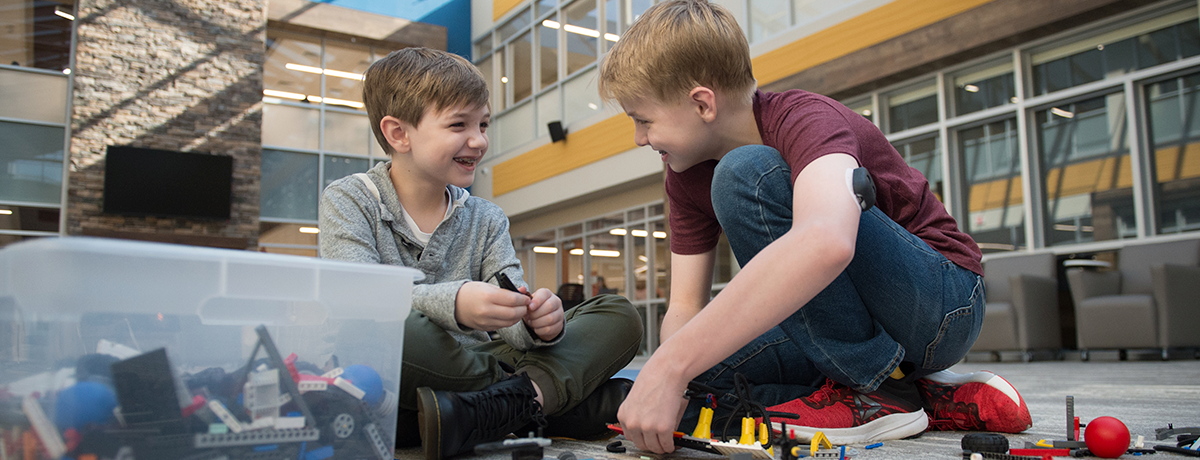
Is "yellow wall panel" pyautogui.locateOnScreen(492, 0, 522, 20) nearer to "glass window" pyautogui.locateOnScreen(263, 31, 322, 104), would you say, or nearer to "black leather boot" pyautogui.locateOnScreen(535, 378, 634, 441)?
"glass window" pyautogui.locateOnScreen(263, 31, 322, 104)

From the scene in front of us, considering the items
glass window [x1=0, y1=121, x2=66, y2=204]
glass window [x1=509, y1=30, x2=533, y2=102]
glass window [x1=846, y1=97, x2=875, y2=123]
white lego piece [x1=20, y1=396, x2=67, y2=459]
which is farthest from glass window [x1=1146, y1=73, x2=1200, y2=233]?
glass window [x1=0, y1=121, x2=66, y2=204]

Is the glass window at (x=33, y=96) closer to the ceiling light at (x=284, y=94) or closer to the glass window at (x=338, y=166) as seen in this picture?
the ceiling light at (x=284, y=94)

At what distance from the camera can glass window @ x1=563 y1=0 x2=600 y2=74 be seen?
9617 mm

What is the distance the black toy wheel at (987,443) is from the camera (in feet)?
3.13

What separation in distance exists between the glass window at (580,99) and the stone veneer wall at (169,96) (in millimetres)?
4517

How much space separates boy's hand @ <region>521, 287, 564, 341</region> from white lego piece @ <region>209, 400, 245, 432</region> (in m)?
0.52

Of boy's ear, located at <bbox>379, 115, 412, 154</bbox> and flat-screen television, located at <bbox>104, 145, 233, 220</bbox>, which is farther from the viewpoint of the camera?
flat-screen television, located at <bbox>104, 145, 233, 220</bbox>

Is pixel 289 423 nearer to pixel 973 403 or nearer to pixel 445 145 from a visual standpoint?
pixel 445 145

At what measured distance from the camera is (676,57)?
1308 millimetres

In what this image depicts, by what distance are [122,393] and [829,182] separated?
2.87ft

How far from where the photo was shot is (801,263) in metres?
0.92

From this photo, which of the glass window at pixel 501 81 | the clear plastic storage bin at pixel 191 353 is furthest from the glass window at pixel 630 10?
the clear plastic storage bin at pixel 191 353

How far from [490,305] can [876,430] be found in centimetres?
71

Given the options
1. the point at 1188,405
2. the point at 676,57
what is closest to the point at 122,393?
the point at 676,57
